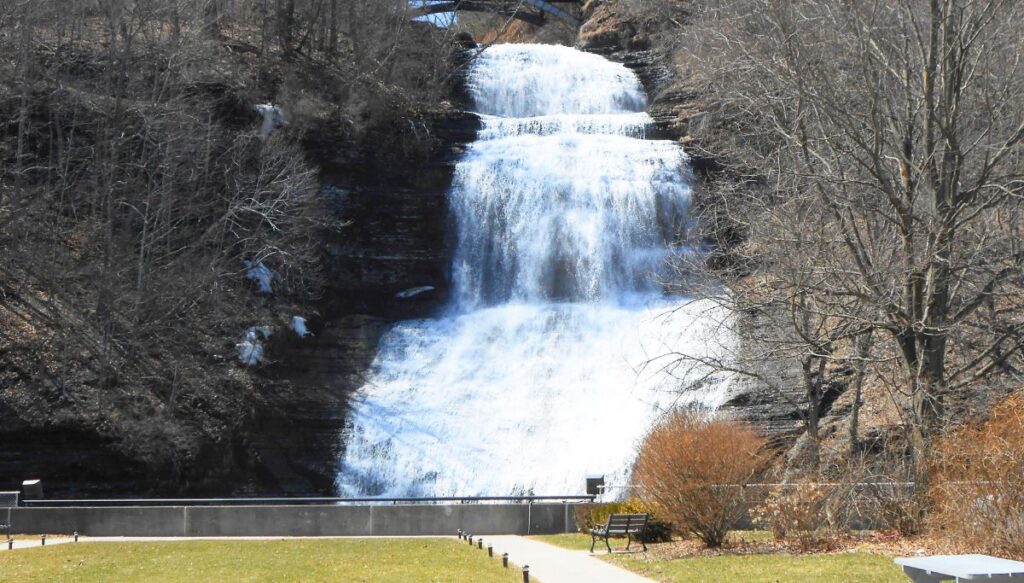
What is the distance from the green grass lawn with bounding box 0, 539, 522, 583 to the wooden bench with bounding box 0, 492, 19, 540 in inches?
133

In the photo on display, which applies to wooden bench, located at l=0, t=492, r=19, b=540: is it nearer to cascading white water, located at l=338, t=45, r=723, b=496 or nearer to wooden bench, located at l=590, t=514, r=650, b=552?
cascading white water, located at l=338, t=45, r=723, b=496

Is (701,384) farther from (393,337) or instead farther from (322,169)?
(322,169)

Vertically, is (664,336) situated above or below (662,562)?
above

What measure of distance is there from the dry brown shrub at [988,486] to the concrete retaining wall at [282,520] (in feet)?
31.8

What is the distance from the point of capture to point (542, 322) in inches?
1561

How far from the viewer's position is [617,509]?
19984 millimetres

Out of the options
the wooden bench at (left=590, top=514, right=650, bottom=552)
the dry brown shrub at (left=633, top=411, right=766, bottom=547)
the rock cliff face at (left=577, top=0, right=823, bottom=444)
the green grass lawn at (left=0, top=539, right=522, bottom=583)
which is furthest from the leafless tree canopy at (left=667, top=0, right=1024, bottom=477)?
the green grass lawn at (left=0, top=539, right=522, bottom=583)

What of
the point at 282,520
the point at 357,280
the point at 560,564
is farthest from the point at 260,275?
the point at 560,564

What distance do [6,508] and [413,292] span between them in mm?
21592

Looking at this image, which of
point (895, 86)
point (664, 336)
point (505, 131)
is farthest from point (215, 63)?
point (895, 86)

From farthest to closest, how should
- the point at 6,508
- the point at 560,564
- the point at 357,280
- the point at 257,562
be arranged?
the point at 357,280, the point at 6,508, the point at 257,562, the point at 560,564

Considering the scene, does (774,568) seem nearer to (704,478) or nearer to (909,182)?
(704,478)

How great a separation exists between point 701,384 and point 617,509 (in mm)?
14769

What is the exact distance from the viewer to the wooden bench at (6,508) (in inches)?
866
